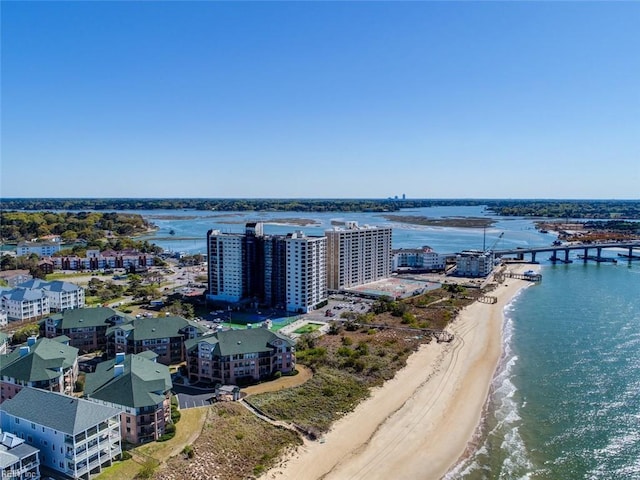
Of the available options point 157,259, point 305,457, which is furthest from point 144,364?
point 157,259

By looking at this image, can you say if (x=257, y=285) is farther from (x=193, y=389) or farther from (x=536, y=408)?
(x=536, y=408)

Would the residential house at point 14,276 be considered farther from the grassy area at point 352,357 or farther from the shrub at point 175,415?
the shrub at point 175,415

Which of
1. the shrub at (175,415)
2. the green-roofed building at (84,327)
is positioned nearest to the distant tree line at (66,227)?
the green-roofed building at (84,327)

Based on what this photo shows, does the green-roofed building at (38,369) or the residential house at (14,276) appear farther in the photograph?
the residential house at (14,276)

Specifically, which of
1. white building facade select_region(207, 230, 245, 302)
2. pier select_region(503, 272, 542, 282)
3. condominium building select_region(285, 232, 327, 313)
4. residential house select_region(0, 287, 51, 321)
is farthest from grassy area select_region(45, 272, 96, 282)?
pier select_region(503, 272, 542, 282)

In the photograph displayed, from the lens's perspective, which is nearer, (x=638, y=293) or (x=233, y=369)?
(x=233, y=369)

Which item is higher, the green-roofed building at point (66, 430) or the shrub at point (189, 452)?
the green-roofed building at point (66, 430)

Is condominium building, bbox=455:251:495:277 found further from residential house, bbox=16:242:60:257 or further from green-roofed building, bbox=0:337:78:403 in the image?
residential house, bbox=16:242:60:257
